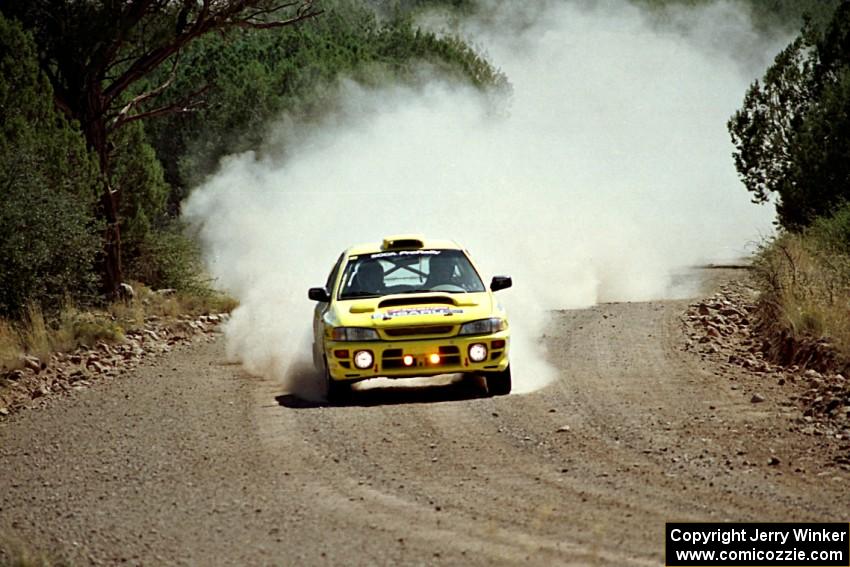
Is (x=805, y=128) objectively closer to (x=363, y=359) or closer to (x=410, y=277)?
(x=410, y=277)

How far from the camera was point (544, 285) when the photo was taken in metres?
27.4

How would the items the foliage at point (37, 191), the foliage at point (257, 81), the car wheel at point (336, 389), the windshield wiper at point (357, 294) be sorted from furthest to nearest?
the foliage at point (257, 81) < the foliage at point (37, 191) < the windshield wiper at point (357, 294) < the car wheel at point (336, 389)

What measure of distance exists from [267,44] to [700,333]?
39282mm

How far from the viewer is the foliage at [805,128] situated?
30922 millimetres

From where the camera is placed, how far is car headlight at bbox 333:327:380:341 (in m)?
13.3

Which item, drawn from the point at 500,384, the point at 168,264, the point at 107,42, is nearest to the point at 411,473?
the point at 500,384

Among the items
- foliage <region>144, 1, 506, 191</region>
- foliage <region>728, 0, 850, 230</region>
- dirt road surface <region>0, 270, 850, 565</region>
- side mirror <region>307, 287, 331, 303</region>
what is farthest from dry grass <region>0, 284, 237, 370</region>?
foliage <region>144, 1, 506, 191</region>

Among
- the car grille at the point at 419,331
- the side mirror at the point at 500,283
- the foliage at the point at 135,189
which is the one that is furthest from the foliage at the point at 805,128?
the car grille at the point at 419,331

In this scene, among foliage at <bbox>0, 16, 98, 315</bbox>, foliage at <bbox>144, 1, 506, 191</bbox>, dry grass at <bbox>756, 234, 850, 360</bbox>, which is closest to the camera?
dry grass at <bbox>756, 234, 850, 360</bbox>

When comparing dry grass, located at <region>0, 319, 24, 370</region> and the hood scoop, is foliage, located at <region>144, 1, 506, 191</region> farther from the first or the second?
the hood scoop

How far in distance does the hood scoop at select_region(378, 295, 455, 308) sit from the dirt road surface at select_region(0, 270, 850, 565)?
0.89m

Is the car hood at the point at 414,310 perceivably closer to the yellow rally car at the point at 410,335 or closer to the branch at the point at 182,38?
the yellow rally car at the point at 410,335

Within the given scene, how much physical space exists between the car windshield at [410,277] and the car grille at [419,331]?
3.23 ft

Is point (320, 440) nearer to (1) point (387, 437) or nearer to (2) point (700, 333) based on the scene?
(1) point (387, 437)
